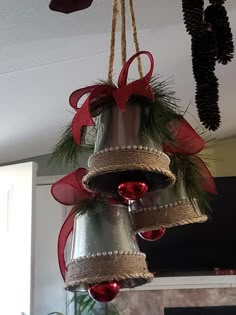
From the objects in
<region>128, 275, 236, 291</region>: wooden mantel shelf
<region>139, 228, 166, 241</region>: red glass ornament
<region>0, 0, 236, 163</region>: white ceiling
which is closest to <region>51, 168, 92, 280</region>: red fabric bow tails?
<region>139, 228, 166, 241</region>: red glass ornament

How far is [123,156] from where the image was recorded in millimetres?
767

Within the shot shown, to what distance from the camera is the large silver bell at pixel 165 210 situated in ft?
2.86

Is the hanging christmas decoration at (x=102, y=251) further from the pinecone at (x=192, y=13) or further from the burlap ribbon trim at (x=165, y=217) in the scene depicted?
the pinecone at (x=192, y=13)

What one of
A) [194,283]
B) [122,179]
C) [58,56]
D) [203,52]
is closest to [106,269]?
[122,179]

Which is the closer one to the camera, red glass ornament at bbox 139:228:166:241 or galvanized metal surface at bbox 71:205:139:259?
galvanized metal surface at bbox 71:205:139:259

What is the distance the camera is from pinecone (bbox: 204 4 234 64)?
85 centimetres

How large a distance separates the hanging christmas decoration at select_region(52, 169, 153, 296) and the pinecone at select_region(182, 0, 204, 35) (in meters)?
0.30

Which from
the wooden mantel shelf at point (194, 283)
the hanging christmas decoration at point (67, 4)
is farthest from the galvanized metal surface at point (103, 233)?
the wooden mantel shelf at point (194, 283)

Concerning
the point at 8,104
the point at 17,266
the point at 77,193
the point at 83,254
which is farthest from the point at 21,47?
the point at 17,266

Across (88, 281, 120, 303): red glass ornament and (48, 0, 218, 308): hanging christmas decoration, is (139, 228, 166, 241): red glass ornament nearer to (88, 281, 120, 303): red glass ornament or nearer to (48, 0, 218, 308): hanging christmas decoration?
(48, 0, 218, 308): hanging christmas decoration

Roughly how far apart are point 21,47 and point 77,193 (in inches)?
28.4

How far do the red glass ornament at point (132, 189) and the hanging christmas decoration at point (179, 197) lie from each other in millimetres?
83

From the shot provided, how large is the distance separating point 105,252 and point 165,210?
14 cm

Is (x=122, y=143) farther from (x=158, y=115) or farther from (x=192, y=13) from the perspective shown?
(x=192, y=13)
